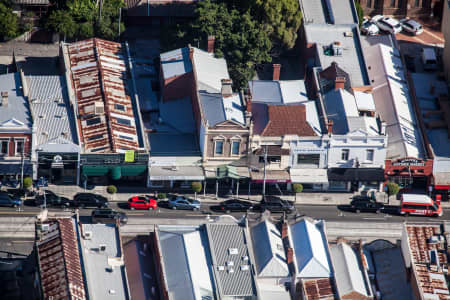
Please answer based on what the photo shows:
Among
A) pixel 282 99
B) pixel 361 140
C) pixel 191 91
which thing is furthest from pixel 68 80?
pixel 361 140

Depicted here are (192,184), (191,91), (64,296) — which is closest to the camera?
(64,296)

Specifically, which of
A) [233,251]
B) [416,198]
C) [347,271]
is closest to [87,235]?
[233,251]

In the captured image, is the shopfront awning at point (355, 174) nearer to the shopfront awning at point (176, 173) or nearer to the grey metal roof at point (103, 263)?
the shopfront awning at point (176, 173)

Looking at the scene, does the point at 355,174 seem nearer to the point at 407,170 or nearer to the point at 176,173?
the point at 407,170

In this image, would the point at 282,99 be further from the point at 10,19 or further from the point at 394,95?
the point at 10,19

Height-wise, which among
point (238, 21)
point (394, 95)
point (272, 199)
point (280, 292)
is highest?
point (238, 21)
